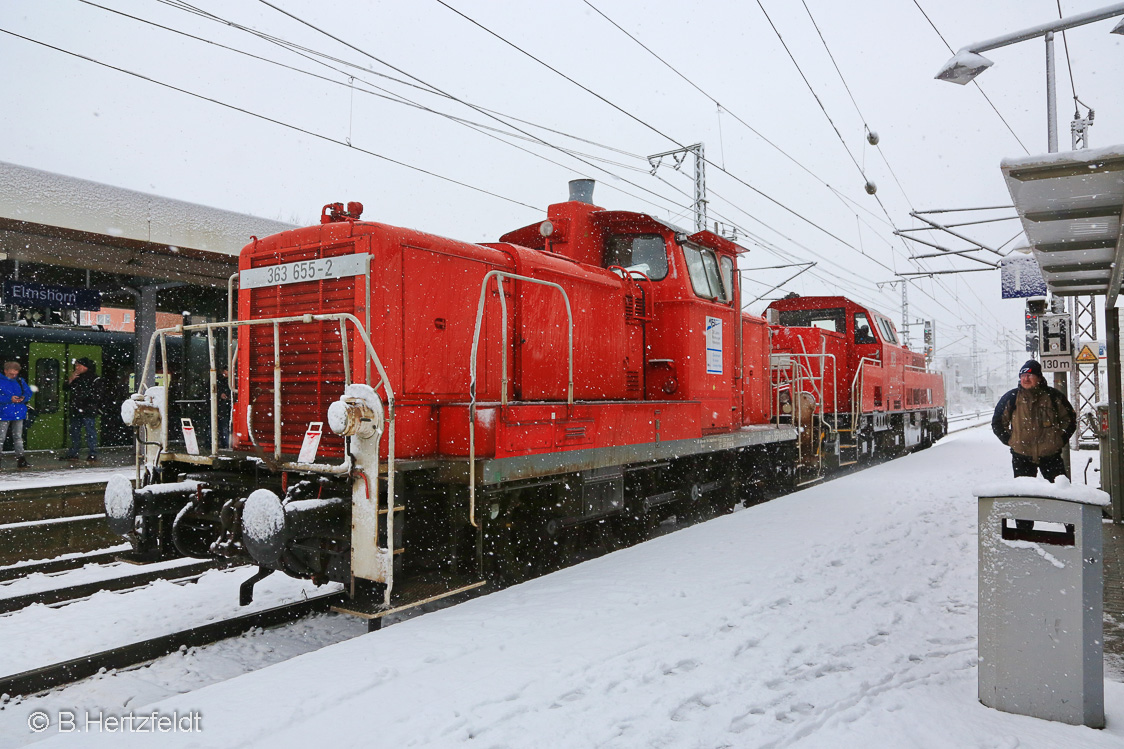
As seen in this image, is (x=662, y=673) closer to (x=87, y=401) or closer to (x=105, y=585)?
(x=105, y=585)

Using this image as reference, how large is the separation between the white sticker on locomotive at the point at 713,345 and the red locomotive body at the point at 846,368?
3.25m

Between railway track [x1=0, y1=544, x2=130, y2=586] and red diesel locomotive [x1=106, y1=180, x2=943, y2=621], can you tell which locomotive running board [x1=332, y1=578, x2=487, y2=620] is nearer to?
red diesel locomotive [x1=106, y1=180, x2=943, y2=621]

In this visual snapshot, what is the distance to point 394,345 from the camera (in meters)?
4.59

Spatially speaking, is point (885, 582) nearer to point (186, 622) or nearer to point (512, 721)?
point (512, 721)

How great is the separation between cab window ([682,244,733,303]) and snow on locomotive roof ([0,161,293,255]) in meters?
6.45

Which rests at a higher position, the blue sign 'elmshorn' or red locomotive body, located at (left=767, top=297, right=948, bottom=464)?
the blue sign 'elmshorn'

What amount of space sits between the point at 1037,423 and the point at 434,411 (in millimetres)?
5478

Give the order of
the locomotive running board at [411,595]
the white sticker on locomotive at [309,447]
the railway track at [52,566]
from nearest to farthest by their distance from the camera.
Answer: the locomotive running board at [411,595] → the white sticker on locomotive at [309,447] → the railway track at [52,566]

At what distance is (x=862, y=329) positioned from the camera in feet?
45.4

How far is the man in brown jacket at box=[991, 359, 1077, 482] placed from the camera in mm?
6254

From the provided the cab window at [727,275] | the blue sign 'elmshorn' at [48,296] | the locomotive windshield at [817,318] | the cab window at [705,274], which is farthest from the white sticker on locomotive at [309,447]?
the locomotive windshield at [817,318]

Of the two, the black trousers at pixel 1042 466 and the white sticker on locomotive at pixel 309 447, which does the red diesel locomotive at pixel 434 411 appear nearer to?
the white sticker on locomotive at pixel 309 447

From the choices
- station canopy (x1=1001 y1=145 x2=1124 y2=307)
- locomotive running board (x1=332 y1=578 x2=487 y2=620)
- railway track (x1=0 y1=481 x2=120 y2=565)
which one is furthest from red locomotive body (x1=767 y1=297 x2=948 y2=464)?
railway track (x1=0 y1=481 x2=120 y2=565)

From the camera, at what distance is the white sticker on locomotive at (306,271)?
4555 mm
